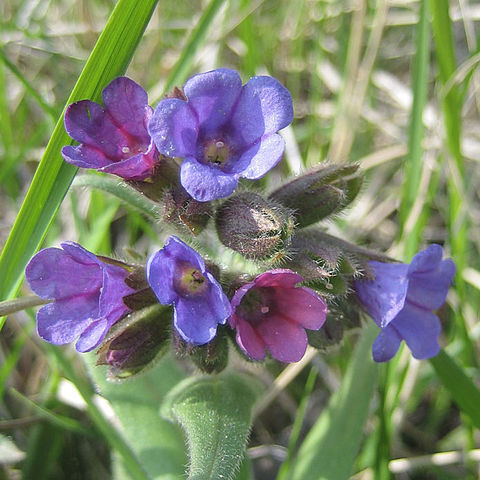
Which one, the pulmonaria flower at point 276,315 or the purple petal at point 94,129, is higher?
the purple petal at point 94,129

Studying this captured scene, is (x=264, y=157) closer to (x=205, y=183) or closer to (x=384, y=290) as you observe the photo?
(x=205, y=183)

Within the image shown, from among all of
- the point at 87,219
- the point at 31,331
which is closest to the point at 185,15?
the point at 87,219

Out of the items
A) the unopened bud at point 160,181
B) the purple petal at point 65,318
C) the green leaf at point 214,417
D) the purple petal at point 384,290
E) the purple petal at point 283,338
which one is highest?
the unopened bud at point 160,181

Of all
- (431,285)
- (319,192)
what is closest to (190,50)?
(319,192)

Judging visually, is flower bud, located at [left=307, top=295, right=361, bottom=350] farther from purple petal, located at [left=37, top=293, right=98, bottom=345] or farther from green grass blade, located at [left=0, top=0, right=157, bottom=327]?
green grass blade, located at [left=0, top=0, right=157, bottom=327]

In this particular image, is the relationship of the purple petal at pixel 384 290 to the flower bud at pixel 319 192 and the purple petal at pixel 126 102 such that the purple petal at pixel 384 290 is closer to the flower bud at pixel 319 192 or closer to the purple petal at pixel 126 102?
the flower bud at pixel 319 192

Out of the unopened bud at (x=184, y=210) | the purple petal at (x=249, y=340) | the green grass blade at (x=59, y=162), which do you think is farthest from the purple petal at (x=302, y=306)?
the green grass blade at (x=59, y=162)

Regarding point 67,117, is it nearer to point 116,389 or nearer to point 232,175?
point 232,175

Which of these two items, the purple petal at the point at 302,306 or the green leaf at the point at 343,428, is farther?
the green leaf at the point at 343,428
